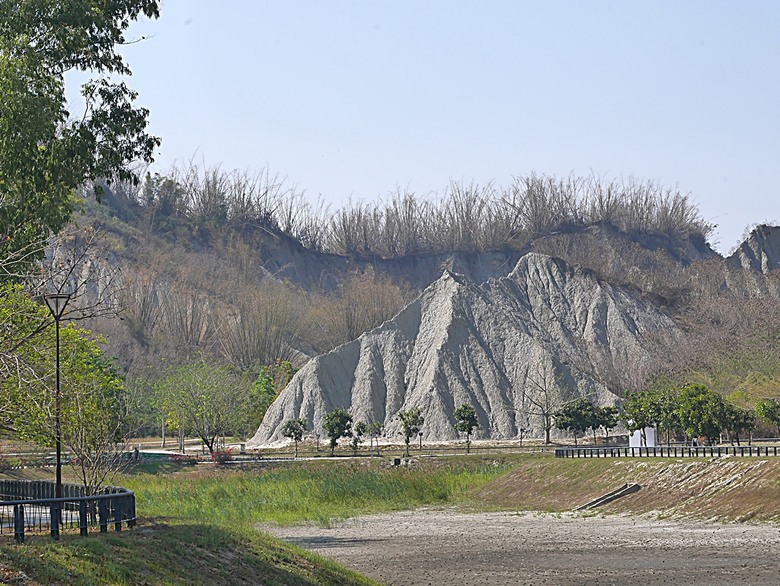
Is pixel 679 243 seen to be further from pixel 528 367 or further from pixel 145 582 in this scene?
pixel 145 582

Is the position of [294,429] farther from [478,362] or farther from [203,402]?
[478,362]

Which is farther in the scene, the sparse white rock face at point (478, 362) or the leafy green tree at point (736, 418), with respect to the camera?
the sparse white rock face at point (478, 362)

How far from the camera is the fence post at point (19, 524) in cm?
2177

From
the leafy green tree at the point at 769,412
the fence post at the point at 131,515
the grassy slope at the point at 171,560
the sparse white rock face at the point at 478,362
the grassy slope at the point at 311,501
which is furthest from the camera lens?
the sparse white rock face at the point at 478,362

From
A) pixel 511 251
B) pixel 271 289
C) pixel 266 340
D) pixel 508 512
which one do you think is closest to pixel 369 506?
pixel 508 512

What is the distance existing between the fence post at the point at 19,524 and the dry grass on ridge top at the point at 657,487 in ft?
96.5

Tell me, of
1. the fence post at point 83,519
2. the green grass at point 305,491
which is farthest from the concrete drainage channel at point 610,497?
the fence post at point 83,519

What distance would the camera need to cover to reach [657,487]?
5012 cm

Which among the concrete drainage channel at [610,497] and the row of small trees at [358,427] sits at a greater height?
the row of small trees at [358,427]

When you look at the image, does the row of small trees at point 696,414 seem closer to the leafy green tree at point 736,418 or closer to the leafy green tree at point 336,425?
the leafy green tree at point 736,418

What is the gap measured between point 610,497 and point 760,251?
14203 centimetres

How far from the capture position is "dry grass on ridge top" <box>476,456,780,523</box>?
44.8 m

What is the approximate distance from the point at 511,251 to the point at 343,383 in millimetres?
78951

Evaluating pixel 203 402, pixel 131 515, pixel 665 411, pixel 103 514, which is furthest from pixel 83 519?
pixel 203 402
